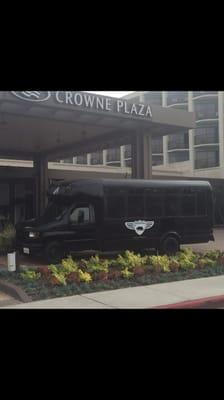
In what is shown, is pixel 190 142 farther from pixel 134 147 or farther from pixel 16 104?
pixel 16 104

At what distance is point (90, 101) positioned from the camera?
17.1 meters

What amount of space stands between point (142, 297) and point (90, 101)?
8616mm

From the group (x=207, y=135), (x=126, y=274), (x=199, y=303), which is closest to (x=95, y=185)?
(x=126, y=274)

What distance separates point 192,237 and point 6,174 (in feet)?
46.4

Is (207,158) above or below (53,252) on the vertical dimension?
above

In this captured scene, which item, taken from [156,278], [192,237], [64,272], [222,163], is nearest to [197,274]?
[156,278]

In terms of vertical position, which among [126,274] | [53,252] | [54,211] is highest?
[54,211]

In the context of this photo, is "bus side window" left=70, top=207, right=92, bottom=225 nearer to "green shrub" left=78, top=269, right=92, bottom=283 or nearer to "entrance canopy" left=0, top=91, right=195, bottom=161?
"entrance canopy" left=0, top=91, right=195, bottom=161

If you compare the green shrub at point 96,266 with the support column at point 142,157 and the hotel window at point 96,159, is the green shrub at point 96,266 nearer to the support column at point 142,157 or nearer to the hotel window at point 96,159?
the support column at point 142,157

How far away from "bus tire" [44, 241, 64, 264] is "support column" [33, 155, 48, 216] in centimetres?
1378

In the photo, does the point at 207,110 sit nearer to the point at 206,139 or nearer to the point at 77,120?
the point at 206,139

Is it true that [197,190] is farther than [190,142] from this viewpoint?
No

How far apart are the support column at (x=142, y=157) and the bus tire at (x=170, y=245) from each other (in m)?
4.31

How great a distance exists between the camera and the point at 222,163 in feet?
273
